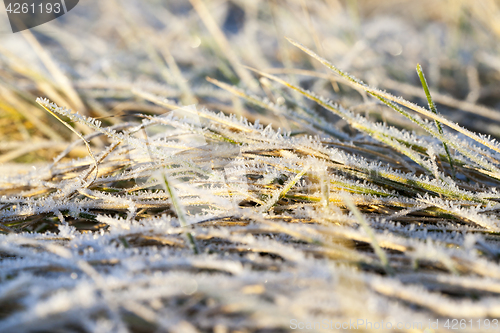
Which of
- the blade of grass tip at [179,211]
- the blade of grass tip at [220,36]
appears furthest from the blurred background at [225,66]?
the blade of grass tip at [179,211]

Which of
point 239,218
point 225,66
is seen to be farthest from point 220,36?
point 239,218

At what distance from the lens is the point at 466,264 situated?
518 millimetres

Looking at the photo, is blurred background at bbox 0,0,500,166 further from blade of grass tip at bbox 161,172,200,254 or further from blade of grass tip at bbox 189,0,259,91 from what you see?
blade of grass tip at bbox 161,172,200,254

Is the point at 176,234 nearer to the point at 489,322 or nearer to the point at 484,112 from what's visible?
the point at 489,322

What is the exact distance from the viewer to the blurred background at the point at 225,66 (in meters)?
1.31

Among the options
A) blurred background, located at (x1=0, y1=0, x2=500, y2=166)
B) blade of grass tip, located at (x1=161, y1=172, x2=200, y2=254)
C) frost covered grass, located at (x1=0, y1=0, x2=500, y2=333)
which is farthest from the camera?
blurred background, located at (x1=0, y1=0, x2=500, y2=166)

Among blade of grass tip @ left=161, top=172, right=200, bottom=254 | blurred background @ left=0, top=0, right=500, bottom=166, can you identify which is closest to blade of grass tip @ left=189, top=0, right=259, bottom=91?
blurred background @ left=0, top=0, right=500, bottom=166

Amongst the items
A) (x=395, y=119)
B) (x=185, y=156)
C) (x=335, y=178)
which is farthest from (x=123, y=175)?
(x=395, y=119)

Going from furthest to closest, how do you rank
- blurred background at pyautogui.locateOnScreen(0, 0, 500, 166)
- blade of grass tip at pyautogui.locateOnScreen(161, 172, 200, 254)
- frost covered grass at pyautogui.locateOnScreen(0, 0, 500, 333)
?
1. blurred background at pyautogui.locateOnScreen(0, 0, 500, 166)
2. blade of grass tip at pyautogui.locateOnScreen(161, 172, 200, 254)
3. frost covered grass at pyautogui.locateOnScreen(0, 0, 500, 333)

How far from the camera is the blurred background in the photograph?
1313 millimetres

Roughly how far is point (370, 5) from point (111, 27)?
2.70m

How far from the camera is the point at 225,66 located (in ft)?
5.04

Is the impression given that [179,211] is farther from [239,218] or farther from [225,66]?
[225,66]

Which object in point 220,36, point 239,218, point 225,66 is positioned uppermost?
point 220,36
